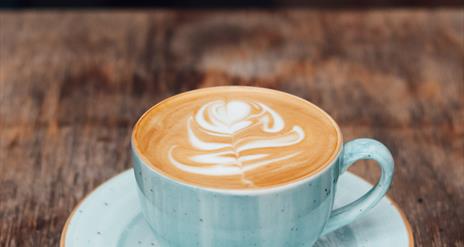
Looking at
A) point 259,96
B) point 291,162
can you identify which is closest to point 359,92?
point 259,96

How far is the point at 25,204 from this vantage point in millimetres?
691

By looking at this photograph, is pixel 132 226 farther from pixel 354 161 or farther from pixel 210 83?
pixel 210 83

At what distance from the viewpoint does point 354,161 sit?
56 centimetres

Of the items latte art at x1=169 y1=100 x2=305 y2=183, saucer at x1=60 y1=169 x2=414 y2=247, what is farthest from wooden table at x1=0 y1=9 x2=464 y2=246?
latte art at x1=169 y1=100 x2=305 y2=183

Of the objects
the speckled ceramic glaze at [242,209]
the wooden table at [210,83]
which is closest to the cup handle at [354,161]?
the speckled ceramic glaze at [242,209]

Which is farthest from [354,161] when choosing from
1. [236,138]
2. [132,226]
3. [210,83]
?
[210,83]

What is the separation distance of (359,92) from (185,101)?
1.25 ft

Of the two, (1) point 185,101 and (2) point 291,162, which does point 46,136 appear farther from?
(2) point 291,162

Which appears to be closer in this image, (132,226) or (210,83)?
(132,226)

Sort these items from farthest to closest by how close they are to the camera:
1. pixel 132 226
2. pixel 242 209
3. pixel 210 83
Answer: pixel 210 83 → pixel 132 226 → pixel 242 209

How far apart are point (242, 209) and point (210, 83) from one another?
48 cm

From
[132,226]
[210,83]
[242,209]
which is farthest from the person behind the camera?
[210,83]

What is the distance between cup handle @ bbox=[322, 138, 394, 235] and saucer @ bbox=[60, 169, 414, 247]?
21mm

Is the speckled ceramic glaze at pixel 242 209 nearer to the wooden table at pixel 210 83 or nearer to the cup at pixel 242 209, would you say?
the cup at pixel 242 209
